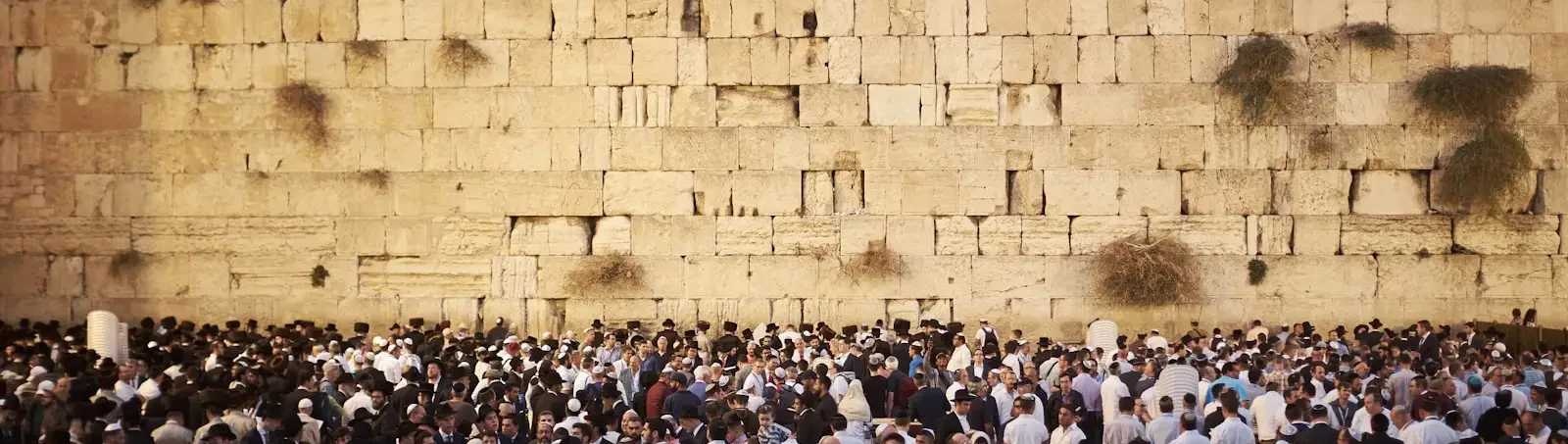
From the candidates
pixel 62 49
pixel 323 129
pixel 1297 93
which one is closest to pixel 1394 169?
pixel 1297 93

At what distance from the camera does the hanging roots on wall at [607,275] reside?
21234mm

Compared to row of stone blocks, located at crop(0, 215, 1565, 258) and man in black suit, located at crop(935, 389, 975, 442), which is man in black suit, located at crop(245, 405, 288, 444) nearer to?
man in black suit, located at crop(935, 389, 975, 442)

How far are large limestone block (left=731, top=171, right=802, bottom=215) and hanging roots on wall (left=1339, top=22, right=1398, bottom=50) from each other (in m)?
7.46

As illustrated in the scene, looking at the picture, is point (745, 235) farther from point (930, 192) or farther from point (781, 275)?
point (930, 192)

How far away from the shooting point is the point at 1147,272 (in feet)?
68.2

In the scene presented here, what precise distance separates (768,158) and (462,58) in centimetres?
430

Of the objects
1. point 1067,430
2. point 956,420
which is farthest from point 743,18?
point 1067,430

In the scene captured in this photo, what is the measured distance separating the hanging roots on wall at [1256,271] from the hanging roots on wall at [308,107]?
40.4 ft

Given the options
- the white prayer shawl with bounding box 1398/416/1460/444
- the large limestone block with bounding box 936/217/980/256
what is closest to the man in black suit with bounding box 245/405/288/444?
the white prayer shawl with bounding box 1398/416/1460/444

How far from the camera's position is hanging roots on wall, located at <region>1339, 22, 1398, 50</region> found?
20781 mm

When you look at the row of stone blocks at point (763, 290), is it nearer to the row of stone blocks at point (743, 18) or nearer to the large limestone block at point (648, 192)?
the large limestone block at point (648, 192)

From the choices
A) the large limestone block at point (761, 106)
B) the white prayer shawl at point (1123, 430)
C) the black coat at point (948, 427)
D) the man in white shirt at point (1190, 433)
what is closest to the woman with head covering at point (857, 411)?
the black coat at point (948, 427)

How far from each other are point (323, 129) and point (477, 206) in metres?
2.31

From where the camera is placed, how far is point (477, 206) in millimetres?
21438
